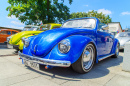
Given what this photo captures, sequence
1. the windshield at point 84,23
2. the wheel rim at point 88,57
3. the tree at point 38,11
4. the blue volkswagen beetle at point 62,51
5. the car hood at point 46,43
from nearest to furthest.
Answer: the blue volkswagen beetle at point 62,51, the car hood at point 46,43, the wheel rim at point 88,57, the windshield at point 84,23, the tree at point 38,11

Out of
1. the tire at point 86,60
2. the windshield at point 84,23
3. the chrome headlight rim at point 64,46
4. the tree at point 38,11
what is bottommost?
the tire at point 86,60

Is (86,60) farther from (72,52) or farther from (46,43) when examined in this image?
Answer: (46,43)

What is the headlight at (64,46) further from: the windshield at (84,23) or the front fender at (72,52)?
the windshield at (84,23)

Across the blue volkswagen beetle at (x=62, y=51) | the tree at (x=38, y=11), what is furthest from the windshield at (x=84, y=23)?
the tree at (x=38, y=11)

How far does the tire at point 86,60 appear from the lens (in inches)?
85.1

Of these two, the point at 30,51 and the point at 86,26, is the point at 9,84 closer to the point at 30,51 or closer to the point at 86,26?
the point at 30,51

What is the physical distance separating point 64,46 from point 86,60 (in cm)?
78

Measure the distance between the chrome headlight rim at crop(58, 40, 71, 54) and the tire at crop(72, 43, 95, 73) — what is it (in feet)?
1.26

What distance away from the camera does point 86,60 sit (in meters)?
2.44

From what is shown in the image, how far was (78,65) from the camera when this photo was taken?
215cm

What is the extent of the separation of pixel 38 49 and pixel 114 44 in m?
3.51

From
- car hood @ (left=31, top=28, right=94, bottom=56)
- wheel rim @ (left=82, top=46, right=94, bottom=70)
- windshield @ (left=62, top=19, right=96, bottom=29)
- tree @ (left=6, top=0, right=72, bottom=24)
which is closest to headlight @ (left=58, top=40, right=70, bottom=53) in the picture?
car hood @ (left=31, top=28, right=94, bottom=56)

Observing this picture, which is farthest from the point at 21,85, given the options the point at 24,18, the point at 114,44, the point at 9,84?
the point at 24,18

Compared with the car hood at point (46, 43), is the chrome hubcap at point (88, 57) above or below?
below
